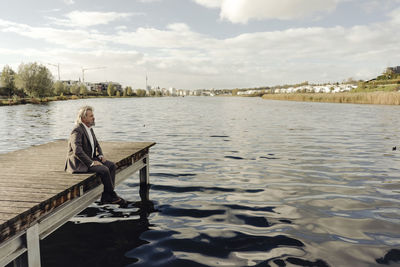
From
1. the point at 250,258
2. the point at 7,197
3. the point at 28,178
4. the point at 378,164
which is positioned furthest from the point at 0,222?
the point at 378,164

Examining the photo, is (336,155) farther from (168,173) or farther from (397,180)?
(168,173)

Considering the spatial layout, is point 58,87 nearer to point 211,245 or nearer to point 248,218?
point 248,218

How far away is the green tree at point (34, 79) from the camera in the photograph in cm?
8312

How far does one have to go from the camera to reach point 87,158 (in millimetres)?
6262

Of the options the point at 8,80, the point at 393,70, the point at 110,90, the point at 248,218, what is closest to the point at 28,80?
the point at 8,80

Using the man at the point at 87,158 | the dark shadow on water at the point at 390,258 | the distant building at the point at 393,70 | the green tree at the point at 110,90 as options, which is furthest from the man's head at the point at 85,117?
the green tree at the point at 110,90

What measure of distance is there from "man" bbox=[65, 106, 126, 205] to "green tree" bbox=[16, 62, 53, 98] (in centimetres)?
9228

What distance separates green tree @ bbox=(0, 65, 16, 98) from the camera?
90.1 m

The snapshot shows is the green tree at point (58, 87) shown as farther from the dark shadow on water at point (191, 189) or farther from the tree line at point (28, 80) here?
the dark shadow on water at point (191, 189)

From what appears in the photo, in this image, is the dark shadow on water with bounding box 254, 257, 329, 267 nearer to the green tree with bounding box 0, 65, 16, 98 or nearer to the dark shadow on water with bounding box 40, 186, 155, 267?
the dark shadow on water with bounding box 40, 186, 155, 267

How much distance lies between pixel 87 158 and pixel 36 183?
1.14m

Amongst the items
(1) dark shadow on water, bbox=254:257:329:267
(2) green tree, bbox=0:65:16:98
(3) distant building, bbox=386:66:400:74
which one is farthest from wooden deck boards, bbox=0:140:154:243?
(3) distant building, bbox=386:66:400:74

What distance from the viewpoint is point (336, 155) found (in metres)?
14.2

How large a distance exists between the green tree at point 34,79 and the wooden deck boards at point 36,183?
3502 inches
